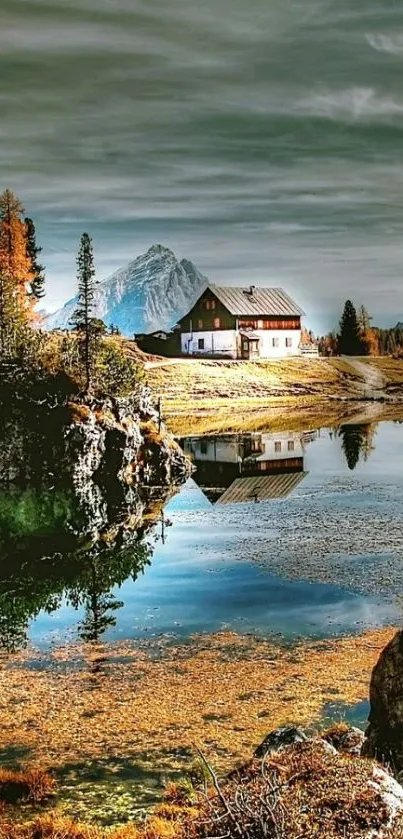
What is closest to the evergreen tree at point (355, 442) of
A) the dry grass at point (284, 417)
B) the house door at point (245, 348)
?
the dry grass at point (284, 417)

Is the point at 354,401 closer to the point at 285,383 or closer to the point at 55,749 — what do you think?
the point at 285,383

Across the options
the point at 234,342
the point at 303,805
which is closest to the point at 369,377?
the point at 234,342

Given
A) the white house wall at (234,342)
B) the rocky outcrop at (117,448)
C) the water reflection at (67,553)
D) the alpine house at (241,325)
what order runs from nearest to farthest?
the water reflection at (67,553) < the rocky outcrop at (117,448) < the white house wall at (234,342) < the alpine house at (241,325)

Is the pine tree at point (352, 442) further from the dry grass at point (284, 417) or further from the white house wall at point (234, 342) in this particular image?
the white house wall at point (234, 342)

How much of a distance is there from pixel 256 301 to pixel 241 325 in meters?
8.26

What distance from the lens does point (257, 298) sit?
502 feet

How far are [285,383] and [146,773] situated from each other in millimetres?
114651

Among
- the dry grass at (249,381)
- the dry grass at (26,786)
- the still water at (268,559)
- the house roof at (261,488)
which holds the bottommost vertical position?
the dry grass at (26,786)

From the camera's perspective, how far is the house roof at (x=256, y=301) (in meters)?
148

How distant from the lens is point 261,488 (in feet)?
194

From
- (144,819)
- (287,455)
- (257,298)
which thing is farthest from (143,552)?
(257,298)

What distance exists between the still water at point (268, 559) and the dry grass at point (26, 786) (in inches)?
398

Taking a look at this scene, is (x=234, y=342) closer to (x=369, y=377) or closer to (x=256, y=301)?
(x=256, y=301)

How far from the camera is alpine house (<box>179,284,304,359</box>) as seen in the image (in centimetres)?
14450
